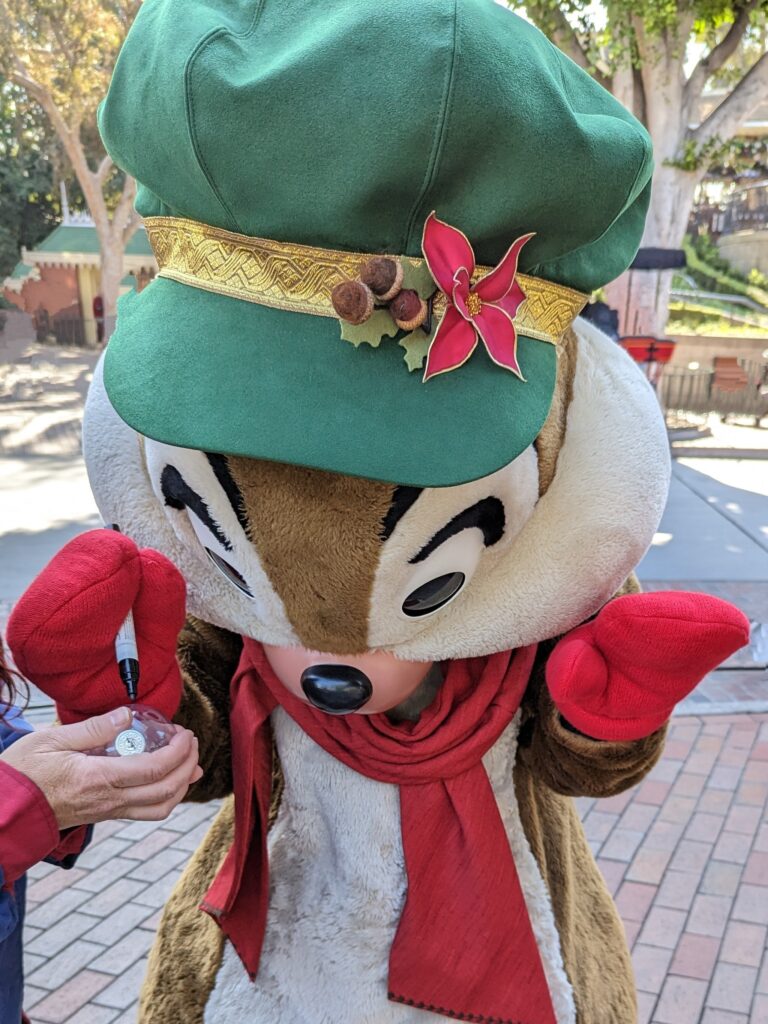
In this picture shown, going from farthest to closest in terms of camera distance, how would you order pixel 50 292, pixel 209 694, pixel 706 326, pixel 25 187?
pixel 50 292, pixel 25 187, pixel 706 326, pixel 209 694

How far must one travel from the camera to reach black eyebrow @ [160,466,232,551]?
1244 mm

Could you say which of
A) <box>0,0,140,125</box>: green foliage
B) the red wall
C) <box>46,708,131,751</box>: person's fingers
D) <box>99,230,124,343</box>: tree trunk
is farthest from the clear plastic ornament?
the red wall

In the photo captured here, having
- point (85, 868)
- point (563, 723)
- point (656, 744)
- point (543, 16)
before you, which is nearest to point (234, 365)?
point (563, 723)

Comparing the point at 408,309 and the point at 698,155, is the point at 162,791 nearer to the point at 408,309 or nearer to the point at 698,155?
the point at 408,309

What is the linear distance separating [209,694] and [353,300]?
84 cm

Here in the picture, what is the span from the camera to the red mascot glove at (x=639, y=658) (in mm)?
1237

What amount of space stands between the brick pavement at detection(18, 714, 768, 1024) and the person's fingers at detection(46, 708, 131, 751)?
6.28 feet

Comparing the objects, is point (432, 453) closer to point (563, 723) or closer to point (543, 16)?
point (563, 723)

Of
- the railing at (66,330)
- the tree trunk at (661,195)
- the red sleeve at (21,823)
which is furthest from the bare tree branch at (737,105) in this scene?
the railing at (66,330)

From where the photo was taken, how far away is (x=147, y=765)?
1225mm

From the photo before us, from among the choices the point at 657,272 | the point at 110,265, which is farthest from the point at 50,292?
the point at 657,272

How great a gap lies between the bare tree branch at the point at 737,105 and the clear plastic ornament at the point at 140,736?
848cm

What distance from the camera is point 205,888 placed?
64.6 inches

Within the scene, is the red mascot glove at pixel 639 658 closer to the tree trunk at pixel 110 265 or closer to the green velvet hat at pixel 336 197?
the green velvet hat at pixel 336 197
